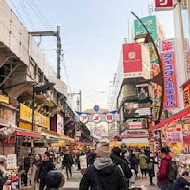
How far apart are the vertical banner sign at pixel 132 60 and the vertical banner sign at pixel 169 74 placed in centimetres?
3983

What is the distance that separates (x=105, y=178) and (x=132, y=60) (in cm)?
5595

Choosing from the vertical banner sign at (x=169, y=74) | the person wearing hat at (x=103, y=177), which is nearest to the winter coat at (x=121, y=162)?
the person wearing hat at (x=103, y=177)

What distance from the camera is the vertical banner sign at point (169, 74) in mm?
17359

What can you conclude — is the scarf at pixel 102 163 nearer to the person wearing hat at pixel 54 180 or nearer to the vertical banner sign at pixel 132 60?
the person wearing hat at pixel 54 180

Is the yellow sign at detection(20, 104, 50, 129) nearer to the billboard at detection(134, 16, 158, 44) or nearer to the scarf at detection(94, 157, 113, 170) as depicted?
the scarf at detection(94, 157, 113, 170)

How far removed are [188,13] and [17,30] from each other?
843 centimetres

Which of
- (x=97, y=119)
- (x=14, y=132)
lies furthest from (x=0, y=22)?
(x=97, y=119)

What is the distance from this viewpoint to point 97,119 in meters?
31.9

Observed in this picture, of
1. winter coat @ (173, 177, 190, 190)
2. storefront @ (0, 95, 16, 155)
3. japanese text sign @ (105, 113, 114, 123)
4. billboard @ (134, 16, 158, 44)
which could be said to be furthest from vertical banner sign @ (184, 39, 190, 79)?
billboard @ (134, 16, 158, 44)

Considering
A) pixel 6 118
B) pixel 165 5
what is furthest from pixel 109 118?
pixel 6 118

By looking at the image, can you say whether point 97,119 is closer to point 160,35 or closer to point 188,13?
point 188,13

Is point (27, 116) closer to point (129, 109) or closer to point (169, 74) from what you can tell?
point (169, 74)

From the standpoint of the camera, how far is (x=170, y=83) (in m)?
17.6

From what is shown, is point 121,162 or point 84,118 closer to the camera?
point 121,162
